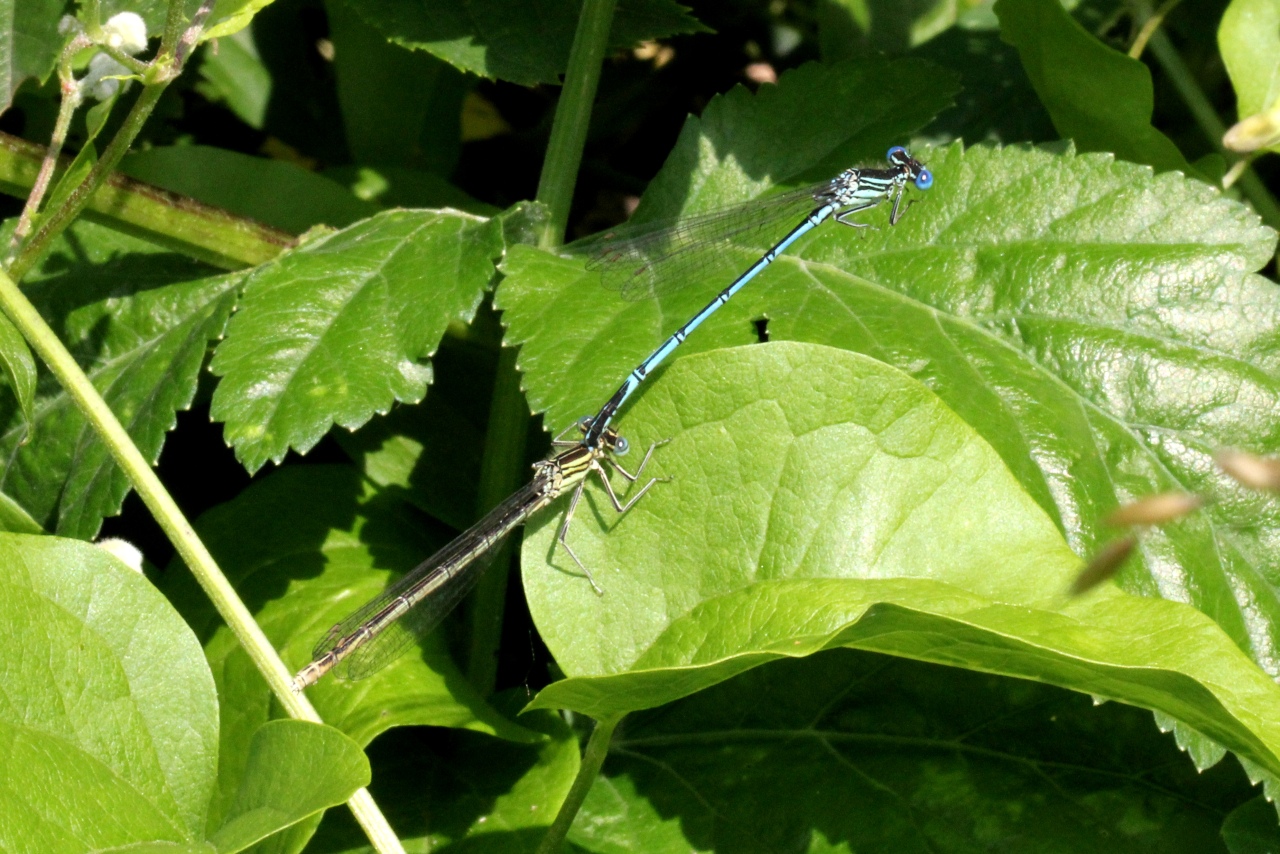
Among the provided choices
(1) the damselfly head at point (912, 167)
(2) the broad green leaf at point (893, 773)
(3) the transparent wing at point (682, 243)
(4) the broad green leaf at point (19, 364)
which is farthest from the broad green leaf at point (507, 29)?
(2) the broad green leaf at point (893, 773)

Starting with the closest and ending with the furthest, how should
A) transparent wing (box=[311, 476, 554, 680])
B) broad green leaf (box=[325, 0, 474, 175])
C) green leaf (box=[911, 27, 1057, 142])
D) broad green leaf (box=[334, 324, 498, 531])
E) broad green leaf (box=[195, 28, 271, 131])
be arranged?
transparent wing (box=[311, 476, 554, 680]) → broad green leaf (box=[334, 324, 498, 531]) → green leaf (box=[911, 27, 1057, 142]) → broad green leaf (box=[325, 0, 474, 175]) → broad green leaf (box=[195, 28, 271, 131])

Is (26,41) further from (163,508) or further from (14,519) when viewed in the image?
(163,508)

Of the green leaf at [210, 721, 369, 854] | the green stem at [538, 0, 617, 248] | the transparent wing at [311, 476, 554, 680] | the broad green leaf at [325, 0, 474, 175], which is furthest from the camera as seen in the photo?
the broad green leaf at [325, 0, 474, 175]

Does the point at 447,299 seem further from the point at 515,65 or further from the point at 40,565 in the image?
the point at 40,565

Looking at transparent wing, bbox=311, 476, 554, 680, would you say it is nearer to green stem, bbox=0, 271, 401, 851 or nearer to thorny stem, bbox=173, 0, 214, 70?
green stem, bbox=0, 271, 401, 851

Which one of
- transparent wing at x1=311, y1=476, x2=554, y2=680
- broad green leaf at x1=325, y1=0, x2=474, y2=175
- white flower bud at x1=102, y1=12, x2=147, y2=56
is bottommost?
transparent wing at x1=311, y1=476, x2=554, y2=680

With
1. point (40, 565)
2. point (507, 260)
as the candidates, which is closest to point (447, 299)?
point (507, 260)

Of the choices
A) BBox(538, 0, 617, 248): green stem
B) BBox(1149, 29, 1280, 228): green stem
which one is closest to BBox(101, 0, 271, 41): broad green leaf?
BBox(538, 0, 617, 248): green stem
